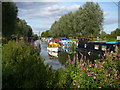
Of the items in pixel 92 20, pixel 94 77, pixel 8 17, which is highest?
pixel 92 20

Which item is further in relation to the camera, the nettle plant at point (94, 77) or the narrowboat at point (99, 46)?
the narrowboat at point (99, 46)

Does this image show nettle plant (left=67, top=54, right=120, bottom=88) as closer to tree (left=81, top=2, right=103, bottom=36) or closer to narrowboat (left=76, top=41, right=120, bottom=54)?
narrowboat (left=76, top=41, right=120, bottom=54)

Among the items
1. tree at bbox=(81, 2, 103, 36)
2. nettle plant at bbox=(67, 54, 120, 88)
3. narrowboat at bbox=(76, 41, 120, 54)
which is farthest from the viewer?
tree at bbox=(81, 2, 103, 36)

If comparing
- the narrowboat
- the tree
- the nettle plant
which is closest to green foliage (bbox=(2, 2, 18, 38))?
the narrowboat

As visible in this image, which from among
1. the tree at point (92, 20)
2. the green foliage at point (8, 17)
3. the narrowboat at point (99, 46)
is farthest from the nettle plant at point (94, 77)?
the tree at point (92, 20)

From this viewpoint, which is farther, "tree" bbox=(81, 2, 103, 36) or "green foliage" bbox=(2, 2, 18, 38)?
"tree" bbox=(81, 2, 103, 36)

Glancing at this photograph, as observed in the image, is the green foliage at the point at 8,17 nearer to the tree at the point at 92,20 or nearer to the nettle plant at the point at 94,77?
the nettle plant at the point at 94,77

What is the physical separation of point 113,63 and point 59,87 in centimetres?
167

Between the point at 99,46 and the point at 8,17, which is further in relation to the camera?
the point at 99,46

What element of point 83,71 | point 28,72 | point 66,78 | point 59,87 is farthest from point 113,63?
point 28,72

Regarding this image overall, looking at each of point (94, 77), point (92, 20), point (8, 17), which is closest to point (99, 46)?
point (8, 17)

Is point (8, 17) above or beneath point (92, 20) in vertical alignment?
beneath

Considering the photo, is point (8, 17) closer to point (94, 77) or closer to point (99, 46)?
point (99, 46)

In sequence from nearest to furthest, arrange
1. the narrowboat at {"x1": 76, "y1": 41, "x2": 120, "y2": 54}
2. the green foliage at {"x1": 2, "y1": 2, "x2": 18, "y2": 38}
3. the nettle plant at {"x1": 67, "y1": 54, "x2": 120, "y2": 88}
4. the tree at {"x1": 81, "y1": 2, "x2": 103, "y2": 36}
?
the nettle plant at {"x1": 67, "y1": 54, "x2": 120, "y2": 88} < the green foliage at {"x1": 2, "y1": 2, "x2": 18, "y2": 38} < the narrowboat at {"x1": 76, "y1": 41, "x2": 120, "y2": 54} < the tree at {"x1": 81, "y1": 2, "x2": 103, "y2": 36}
